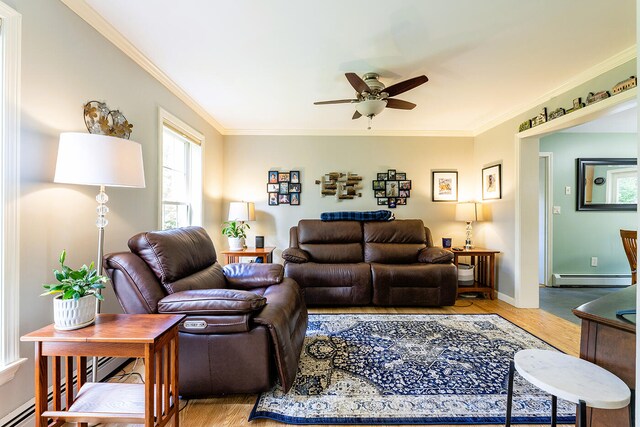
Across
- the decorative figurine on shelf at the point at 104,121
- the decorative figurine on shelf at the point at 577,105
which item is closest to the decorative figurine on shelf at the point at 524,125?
the decorative figurine on shelf at the point at 577,105

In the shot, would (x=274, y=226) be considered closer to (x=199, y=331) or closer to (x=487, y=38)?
(x=199, y=331)

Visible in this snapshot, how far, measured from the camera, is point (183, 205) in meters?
3.25

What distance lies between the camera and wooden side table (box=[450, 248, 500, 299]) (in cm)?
354

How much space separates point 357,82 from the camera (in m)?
2.18

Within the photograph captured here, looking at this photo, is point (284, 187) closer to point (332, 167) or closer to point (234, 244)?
point (332, 167)

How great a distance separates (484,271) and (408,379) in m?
2.63

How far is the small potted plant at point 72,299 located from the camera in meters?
1.13

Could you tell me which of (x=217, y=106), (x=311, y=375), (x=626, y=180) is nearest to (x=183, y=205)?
(x=217, y=106)

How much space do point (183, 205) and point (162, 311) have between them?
2.03 m

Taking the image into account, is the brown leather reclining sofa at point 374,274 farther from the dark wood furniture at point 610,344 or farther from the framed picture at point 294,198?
the dark wood furniture at point 610,344

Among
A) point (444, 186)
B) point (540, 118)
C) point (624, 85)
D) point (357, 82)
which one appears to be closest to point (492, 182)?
point (444, 186)

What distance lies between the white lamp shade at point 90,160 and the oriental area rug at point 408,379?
1.51 meters

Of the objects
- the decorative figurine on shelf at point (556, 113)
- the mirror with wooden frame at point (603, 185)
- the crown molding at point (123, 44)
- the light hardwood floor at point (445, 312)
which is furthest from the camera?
the mirror with wooden frame at point (603, 185)

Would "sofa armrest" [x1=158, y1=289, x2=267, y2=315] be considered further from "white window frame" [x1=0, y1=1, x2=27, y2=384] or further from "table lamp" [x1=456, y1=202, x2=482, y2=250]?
"table lamp" [x1=456, y1=202, x2=482, y2=250]
